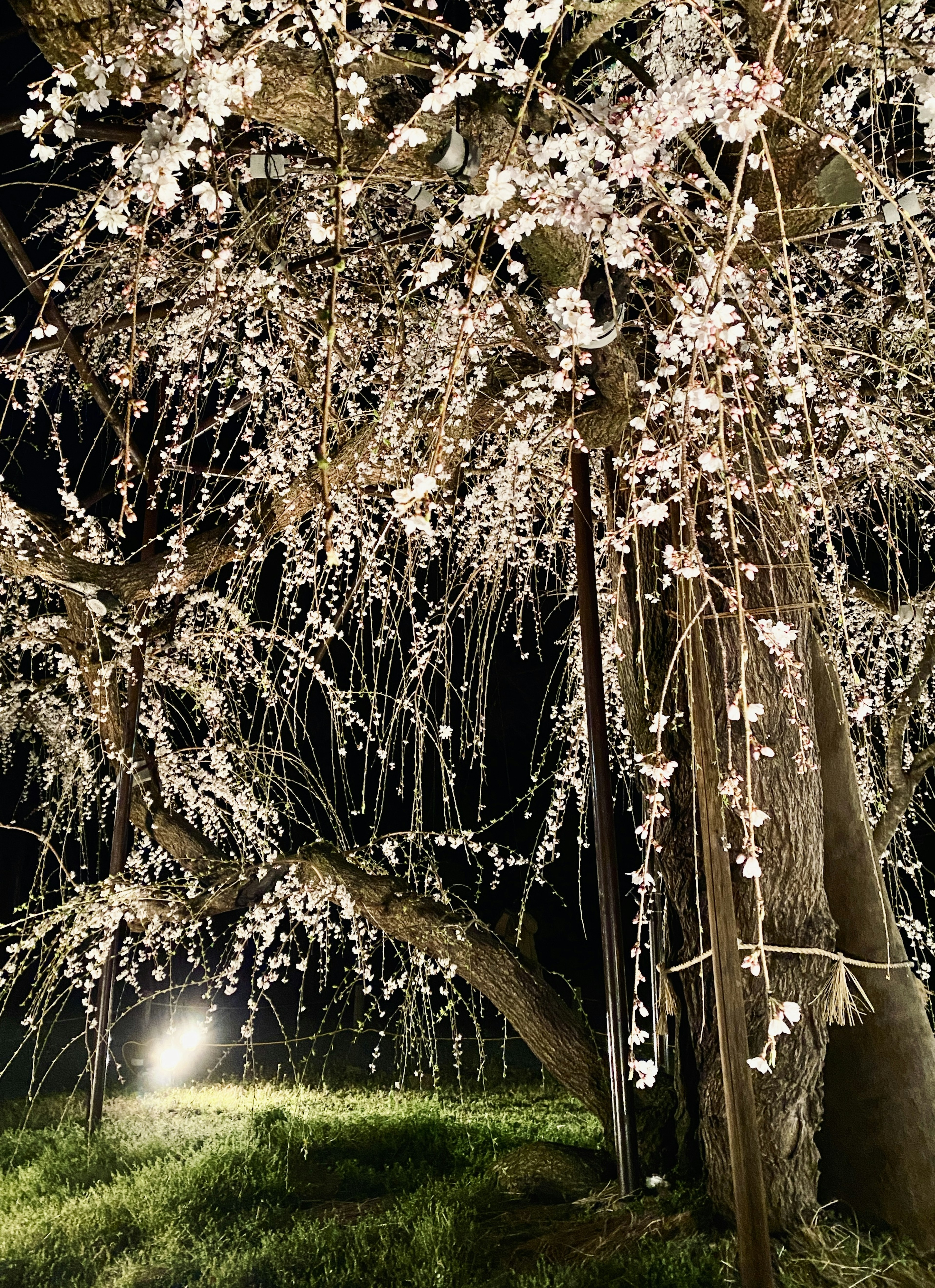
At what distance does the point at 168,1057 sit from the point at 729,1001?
253 inches

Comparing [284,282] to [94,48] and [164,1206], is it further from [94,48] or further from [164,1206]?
[164,1206]

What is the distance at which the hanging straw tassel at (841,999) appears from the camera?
2668 millimetres

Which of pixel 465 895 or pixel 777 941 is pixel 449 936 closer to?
pixel 777 941

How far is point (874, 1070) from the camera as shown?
285 centimetres

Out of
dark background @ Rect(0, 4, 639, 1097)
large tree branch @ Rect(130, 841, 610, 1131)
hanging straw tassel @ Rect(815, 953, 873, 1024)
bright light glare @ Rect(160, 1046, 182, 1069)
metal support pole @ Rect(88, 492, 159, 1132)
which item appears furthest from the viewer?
dark background @ Rect(0, 4, 639, 1097)

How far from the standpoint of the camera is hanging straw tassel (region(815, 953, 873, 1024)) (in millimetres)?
2668

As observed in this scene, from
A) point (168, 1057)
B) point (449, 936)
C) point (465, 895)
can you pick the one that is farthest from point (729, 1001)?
point (465, 895)

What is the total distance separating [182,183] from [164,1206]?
4.04 m

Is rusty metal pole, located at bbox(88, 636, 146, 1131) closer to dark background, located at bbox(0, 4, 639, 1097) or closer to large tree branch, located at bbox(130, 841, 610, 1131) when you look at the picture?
dark background, located at bbox(0, 4, 639, 1097)

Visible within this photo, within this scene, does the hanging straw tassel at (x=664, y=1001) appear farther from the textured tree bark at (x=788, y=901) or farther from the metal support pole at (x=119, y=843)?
the metal support pole at (x=119, y=843)

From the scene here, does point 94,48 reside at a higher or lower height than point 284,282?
lower

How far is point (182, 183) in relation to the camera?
12.0 feet

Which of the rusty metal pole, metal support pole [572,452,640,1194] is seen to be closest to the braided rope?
metal support pole [572,452,640,1194]

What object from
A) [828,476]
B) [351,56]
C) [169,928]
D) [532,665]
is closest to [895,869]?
[828,476]
